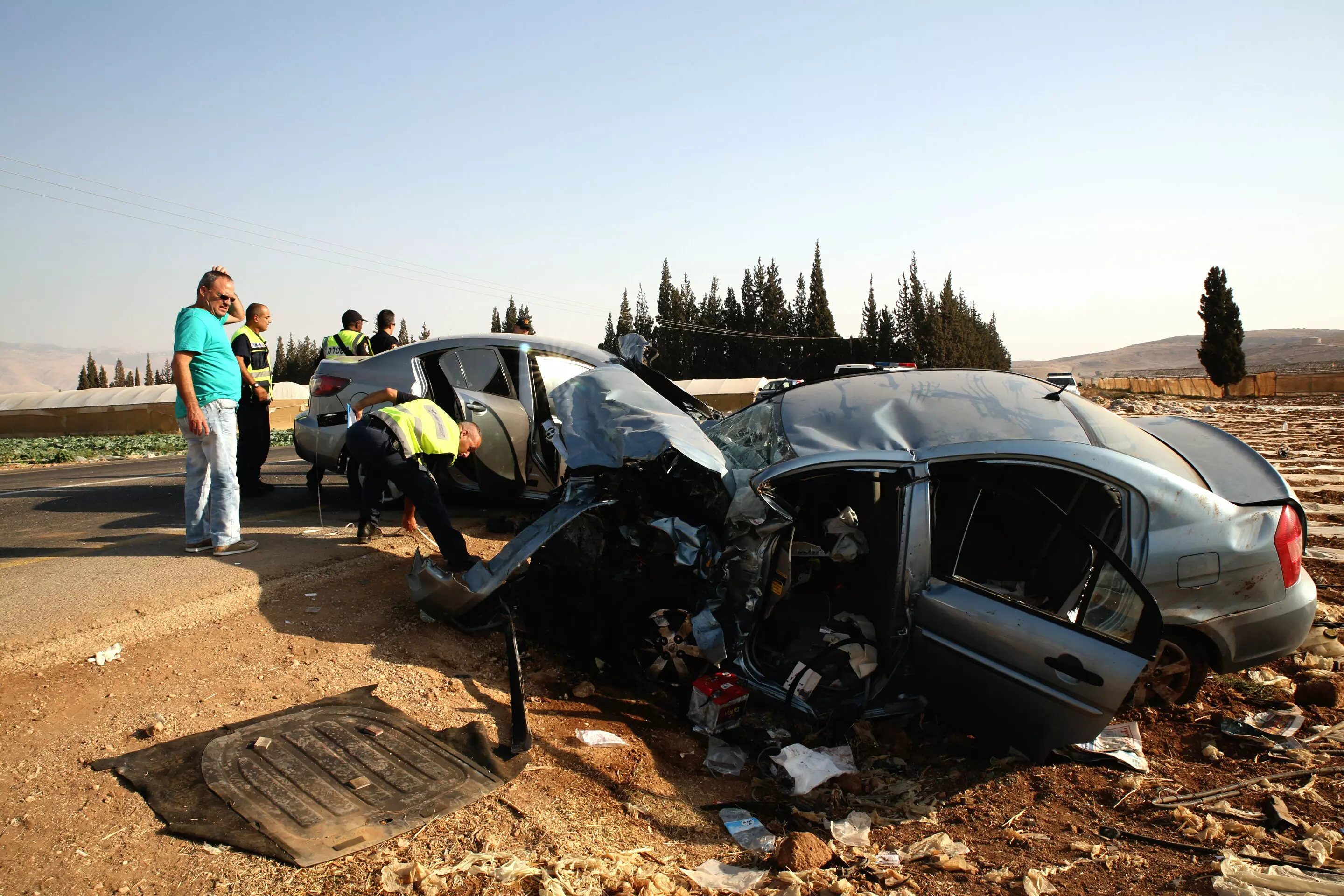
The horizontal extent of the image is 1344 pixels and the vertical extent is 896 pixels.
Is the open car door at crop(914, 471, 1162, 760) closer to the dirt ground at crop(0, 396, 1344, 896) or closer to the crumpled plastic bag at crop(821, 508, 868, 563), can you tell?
the dirt ground at crop(0, 396, 1344, 896)

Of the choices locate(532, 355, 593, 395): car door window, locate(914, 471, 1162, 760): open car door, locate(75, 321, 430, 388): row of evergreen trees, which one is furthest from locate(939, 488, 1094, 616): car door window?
locate(75, 321, 430, 388): row of evergreen trees

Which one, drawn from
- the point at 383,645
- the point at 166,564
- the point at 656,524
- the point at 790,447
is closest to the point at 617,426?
the point at 656,524

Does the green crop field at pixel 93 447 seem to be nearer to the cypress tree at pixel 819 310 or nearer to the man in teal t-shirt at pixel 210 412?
the man in teal t-shirt at pixel 210 412

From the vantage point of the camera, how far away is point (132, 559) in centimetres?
532

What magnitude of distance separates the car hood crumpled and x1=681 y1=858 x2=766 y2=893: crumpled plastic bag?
1.94 metres

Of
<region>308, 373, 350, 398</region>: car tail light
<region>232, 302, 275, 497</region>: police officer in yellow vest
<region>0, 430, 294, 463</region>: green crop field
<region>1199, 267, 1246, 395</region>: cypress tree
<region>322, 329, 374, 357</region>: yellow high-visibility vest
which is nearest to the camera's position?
<region>308, 373, 350, 398</region>: car tail light

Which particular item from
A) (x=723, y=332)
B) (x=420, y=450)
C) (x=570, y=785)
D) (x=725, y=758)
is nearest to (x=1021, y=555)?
(x=725, y=758)

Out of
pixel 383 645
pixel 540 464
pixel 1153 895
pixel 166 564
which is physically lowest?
pixel 1153 895

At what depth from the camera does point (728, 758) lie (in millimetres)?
3920

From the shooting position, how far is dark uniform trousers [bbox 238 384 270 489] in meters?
7.55

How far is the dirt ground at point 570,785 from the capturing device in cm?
276

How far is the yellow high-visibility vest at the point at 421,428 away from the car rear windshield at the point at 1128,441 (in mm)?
3760

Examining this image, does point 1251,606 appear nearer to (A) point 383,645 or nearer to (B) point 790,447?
(B) point 790,447

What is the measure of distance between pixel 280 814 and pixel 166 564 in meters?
2.87
